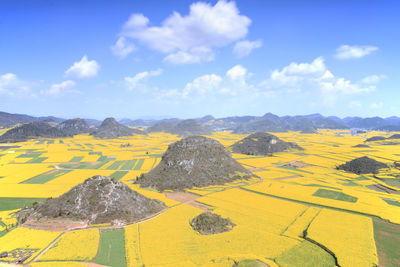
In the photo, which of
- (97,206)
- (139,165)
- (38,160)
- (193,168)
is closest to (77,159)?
(38,160)

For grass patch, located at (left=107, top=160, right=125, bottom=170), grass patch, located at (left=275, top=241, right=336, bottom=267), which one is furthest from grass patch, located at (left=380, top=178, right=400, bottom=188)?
grass patch, located at (left=107, top=160, right=125, bottom=170)

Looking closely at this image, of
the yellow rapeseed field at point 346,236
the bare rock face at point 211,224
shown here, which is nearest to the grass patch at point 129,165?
the bare rock face at point 211,224

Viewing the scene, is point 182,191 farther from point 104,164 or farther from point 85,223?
point 104,164

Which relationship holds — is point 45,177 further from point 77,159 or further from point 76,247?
point 76,247

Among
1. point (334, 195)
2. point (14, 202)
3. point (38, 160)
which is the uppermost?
point (38, 160)

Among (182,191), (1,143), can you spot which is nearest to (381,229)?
(182,191)

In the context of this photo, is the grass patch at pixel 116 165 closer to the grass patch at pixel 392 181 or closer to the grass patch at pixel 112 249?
the grass patch at pixel 112 249
